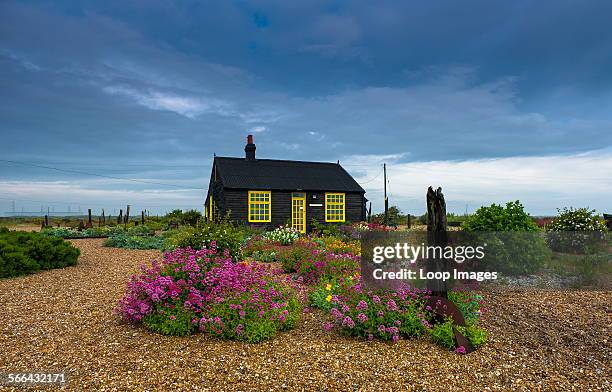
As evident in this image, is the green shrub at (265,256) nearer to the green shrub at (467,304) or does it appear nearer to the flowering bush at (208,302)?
the flowering bush at (208,302)

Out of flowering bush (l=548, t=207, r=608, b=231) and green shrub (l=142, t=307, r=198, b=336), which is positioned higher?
flowering bush (l=548, t=207, r=608, b=231)

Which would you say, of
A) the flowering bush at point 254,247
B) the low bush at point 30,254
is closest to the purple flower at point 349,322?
the flowering bush at point 254,247

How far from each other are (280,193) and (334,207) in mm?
3428

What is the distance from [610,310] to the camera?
7188 millimetres

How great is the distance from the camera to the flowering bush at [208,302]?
17.3ft

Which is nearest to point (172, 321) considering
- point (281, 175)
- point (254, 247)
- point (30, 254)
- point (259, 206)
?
point (30, 254)

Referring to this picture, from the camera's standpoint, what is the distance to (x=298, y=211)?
73.8 feet

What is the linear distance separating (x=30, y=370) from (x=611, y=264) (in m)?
12.6

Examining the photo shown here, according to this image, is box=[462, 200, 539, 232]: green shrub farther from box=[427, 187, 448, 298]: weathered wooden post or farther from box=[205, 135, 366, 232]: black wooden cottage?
box=[205, 135, 366, 232]: black wooden cottage

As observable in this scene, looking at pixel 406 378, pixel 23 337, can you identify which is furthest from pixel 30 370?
pixel 406 378

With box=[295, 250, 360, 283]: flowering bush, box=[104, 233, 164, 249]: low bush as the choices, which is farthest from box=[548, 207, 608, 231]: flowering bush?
box=[104, 233, 164, 249]: low bush

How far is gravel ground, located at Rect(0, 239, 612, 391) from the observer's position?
13.8ft

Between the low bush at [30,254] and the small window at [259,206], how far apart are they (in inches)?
431

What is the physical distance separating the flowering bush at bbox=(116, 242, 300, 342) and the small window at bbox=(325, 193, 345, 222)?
16646mm
